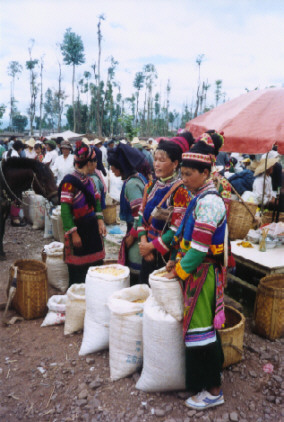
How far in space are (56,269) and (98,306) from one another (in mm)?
1786

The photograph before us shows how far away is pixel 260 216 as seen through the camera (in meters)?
5.59

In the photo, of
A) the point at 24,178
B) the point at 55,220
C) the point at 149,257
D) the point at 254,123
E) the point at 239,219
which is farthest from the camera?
the point at 55,220

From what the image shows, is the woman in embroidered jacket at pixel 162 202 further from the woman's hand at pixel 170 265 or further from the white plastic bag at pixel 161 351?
the white plastic bag at pixel 161 351

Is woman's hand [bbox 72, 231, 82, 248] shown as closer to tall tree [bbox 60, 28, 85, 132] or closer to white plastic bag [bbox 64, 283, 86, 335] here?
white plastic bag [bbox 64, 283, 86, 335]

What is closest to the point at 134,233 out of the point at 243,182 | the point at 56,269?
the point at 56,269

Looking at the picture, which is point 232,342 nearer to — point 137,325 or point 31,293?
point 137,325

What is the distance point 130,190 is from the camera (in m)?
3.28

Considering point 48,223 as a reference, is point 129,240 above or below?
above

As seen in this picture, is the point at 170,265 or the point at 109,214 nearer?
the point at 170,265

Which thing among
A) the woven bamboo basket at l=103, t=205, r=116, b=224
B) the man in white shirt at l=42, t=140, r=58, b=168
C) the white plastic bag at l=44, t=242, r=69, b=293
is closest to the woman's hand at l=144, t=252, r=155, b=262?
the white plastic bag at l=44, t=242, r=69, b=293

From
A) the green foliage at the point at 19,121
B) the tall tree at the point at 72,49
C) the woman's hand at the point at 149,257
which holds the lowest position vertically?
the woman's hand at the point at 149,257

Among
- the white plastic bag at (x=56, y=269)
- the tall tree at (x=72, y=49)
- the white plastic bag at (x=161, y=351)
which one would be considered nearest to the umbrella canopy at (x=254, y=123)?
the white plastic bag at (x=161, y=351)

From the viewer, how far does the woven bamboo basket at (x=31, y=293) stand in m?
3.74

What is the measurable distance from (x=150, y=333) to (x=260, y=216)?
376 cm
